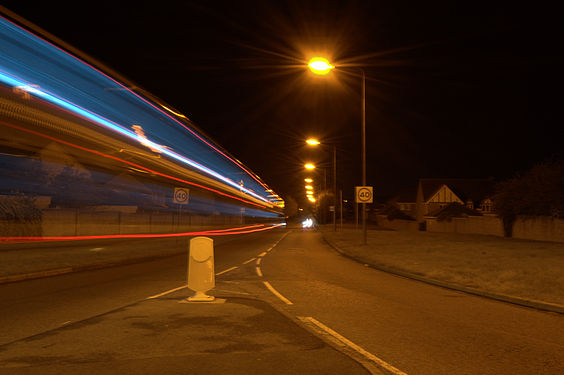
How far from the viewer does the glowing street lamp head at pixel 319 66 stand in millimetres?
16406

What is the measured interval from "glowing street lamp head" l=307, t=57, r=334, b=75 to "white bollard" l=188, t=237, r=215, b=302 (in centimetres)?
1060

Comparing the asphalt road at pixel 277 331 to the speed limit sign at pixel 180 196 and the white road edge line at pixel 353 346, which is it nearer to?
the white road edge line at pixel 353 346

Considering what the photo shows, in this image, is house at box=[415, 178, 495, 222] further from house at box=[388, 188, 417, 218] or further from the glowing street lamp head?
the glowing street lamp head

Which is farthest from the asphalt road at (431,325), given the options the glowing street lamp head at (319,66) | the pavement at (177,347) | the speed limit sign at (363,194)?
the speed limit sign at (363,194)

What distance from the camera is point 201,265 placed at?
790cm

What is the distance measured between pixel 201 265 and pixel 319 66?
Answer: 11.3 metres

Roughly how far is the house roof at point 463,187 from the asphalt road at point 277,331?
2719 inches

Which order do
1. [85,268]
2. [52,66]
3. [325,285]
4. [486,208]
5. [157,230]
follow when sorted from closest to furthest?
[325,285] → [85,268] → [52,66] → [157,230] → [486,208]

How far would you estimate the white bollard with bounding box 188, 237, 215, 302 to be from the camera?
310 inches

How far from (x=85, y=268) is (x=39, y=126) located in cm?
1705

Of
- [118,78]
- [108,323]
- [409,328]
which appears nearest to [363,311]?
[409,328]

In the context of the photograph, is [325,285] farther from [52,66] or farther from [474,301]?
[52,66]

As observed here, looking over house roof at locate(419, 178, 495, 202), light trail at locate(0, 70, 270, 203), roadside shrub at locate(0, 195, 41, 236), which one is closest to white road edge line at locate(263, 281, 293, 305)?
light trail at locate(0, 70, 270, 203)

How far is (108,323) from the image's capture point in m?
6.21
